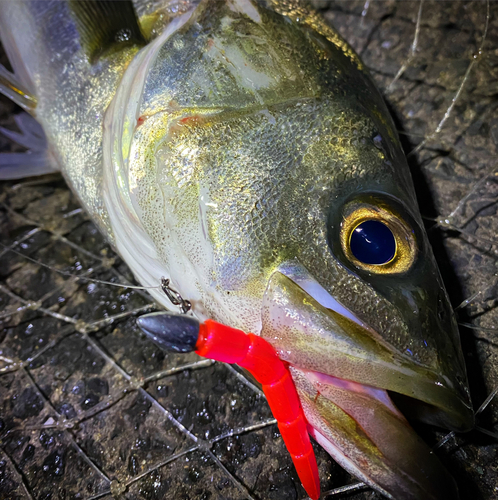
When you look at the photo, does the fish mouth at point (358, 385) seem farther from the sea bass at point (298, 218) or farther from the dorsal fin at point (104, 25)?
the dorsal fin at point (104, 25)

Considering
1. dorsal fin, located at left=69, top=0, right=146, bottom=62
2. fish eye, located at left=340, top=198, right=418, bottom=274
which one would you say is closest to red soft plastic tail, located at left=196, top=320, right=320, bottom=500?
fish eye, located at left=340, top=198, right=418, bottom=274

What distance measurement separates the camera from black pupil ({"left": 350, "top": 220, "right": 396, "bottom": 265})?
46.8 inches

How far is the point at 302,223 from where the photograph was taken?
119 cm

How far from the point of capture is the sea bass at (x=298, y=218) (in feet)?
3.60

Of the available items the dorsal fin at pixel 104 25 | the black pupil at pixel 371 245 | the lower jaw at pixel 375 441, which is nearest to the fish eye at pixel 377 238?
the black pupil at pixel 371 245

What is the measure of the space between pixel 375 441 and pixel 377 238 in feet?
1.87

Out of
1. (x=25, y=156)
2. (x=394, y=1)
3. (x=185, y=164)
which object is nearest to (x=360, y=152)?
(x=185, y=164)

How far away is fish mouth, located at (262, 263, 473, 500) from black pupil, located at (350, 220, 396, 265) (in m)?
0.17

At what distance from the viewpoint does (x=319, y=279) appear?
1.14m

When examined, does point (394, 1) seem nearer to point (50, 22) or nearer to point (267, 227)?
point (50, 22)

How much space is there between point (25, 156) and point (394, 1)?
2.62 metres

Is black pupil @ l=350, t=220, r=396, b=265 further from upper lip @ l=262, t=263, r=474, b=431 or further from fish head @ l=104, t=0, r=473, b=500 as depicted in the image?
upper lip @ l=262, t=263, r=474, b=431

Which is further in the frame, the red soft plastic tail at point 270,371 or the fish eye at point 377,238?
the fish eye at point 377,238

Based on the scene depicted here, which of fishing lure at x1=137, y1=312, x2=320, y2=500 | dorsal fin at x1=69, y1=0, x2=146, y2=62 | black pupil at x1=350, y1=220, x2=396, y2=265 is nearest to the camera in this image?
fishing lure at x1=137, y1=312, x2=320, y2=500
